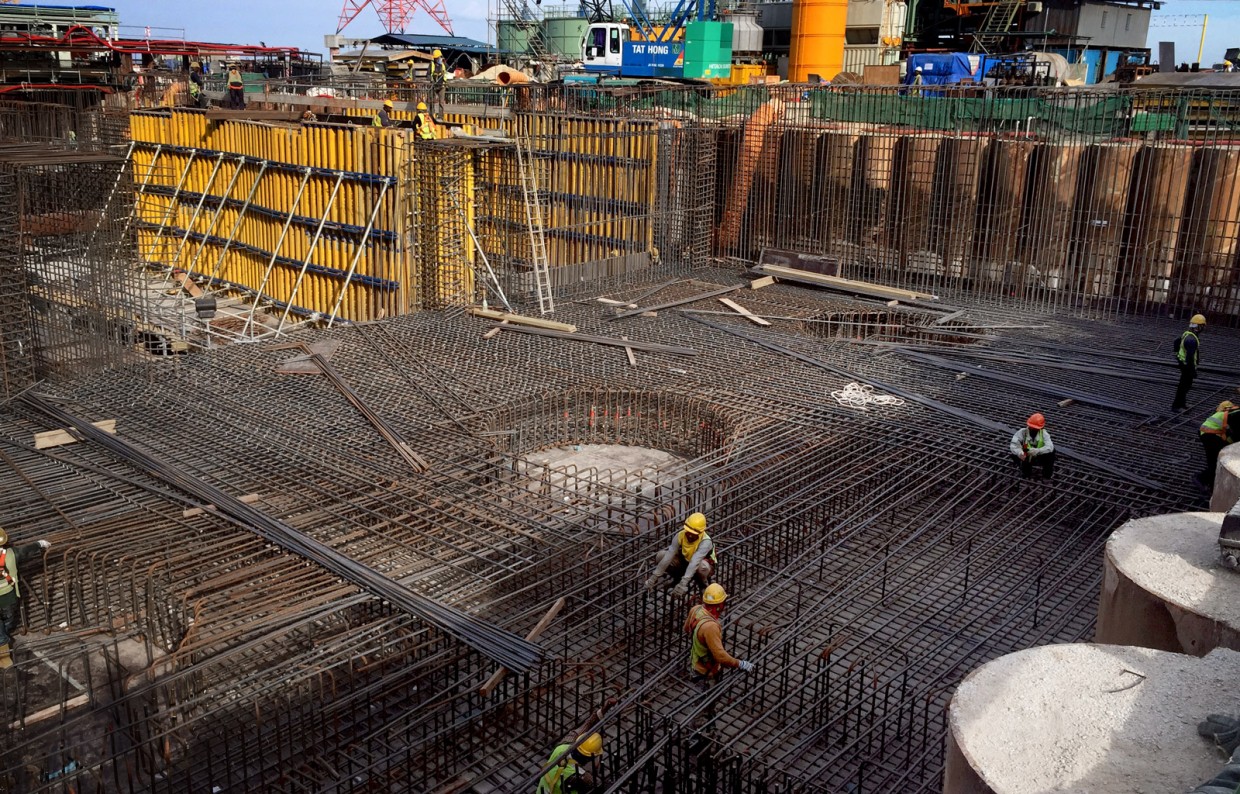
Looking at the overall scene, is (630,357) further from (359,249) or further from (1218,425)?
(1218,425)

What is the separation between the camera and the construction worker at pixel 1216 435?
10.2 meters

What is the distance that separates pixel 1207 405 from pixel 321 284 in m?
15.5

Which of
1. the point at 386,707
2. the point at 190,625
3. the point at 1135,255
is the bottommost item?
the point at 386,707

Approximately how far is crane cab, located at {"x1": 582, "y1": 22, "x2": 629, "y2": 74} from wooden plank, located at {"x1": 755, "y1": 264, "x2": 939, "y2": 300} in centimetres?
2179

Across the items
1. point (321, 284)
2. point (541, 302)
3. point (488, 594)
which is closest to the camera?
point (488, 594)

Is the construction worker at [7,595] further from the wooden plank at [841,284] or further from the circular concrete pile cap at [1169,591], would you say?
the wooden plank at [841,284]

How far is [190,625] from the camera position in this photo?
23.8 ft

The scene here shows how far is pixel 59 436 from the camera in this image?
11141 millimetres

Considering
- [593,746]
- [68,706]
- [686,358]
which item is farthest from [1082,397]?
[68,706]

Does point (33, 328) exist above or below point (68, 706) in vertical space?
above

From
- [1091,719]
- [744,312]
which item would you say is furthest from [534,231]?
[1091,719]

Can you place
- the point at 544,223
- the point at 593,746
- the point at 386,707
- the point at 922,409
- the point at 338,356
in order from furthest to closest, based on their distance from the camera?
the point at 544,223 → the point at 338,356 → the point at 922,409 → the point at 386,707 → the point at 593,746

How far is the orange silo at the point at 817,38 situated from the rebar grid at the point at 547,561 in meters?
18.4

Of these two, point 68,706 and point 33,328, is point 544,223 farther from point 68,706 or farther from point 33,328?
point 68,706
